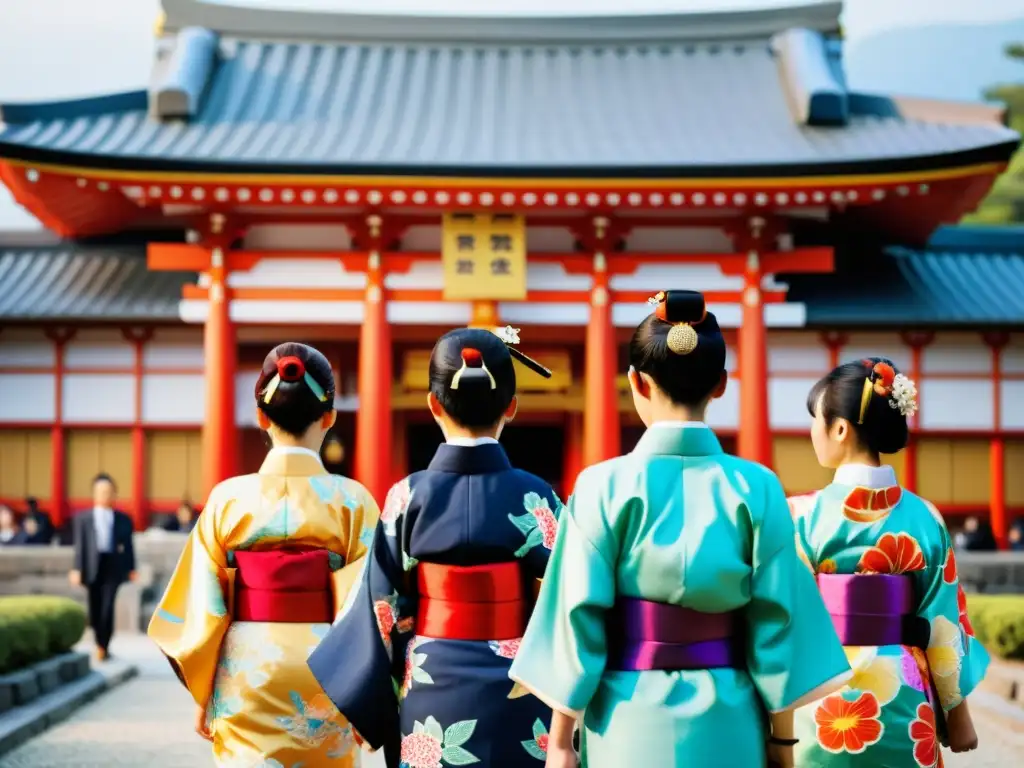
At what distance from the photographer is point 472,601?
3209 mm

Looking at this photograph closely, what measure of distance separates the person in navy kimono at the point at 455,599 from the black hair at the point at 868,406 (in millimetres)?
959

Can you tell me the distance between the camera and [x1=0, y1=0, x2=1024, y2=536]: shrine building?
11016mm

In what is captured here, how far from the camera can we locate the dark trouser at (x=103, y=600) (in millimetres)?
9078

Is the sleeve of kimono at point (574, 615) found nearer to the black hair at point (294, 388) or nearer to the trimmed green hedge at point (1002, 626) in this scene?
the black hair at point (294, 388)

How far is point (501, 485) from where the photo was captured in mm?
3281

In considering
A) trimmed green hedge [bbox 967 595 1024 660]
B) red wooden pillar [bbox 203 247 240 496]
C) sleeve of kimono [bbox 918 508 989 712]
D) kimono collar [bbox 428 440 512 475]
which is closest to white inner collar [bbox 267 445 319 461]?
kimono collar [bbox 428 440 512 475]

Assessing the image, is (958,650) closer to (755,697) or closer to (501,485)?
(755,697)

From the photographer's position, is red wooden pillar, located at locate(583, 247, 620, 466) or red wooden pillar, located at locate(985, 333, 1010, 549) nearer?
red wooden pillar, located at locate(583, 247, 620, 466)

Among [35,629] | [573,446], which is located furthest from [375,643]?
[573,446]

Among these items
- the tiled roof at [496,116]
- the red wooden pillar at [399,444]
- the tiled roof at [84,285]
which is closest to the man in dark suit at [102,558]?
the tiled roof at [496,116]

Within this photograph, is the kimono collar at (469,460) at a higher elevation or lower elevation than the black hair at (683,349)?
lower

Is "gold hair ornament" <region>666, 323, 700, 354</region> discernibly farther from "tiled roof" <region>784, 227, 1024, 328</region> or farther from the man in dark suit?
"tiled roof" <region>784, 227, 1024, 328</region>

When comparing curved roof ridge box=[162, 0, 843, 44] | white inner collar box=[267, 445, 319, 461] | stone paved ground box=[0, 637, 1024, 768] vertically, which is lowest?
stone paved ground box=[0, 637, 1024, 768]

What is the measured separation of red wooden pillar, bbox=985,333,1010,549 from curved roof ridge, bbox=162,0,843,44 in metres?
4.25
